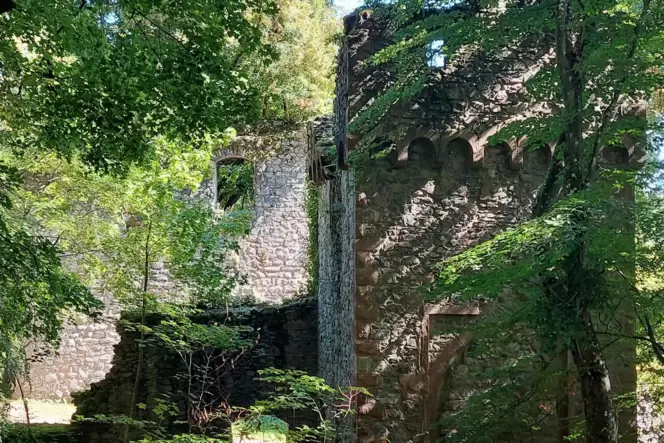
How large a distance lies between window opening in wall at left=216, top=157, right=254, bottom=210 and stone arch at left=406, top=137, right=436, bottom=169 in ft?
27.2

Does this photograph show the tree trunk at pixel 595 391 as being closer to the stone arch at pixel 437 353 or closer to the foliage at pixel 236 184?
the stone arch at pixel 437 353

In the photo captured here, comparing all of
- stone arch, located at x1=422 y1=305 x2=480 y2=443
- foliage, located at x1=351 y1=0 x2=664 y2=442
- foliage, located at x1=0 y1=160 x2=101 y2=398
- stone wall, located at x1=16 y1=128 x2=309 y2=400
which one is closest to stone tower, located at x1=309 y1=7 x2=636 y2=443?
stone arch, located at x1=422 y1=305 x2=480 y2=443

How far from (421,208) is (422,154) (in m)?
0.55

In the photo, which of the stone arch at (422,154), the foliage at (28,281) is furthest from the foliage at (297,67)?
the foliage at (28,281)

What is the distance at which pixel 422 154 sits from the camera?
680 centimetres

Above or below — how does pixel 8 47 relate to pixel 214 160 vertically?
below

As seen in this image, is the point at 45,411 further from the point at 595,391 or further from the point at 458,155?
the point at 595,391

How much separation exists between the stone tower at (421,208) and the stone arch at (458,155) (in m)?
0.01

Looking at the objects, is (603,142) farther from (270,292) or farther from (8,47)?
(270,292)

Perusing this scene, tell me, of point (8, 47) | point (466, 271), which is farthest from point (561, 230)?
point (8, 47)

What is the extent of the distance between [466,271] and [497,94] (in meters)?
2.07

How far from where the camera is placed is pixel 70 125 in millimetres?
4668

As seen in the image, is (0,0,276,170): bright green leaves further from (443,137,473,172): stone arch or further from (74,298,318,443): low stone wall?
(74,298,318,443): low stone wall

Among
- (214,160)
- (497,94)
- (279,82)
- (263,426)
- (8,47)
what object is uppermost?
(279,82)
